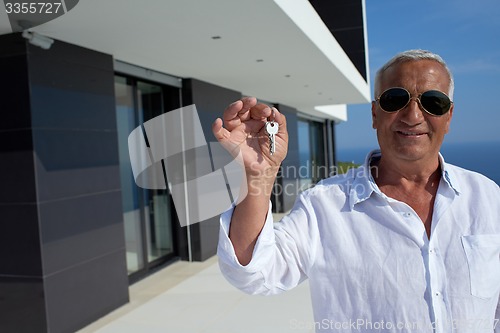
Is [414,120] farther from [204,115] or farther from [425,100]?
[204,115]

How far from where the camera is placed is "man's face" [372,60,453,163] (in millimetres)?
1292

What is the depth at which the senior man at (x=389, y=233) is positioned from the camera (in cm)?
115

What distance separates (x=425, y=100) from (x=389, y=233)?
0.40 metres

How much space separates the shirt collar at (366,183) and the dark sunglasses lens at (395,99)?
0.21m

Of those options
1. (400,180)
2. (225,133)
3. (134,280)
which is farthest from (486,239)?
(134,280)

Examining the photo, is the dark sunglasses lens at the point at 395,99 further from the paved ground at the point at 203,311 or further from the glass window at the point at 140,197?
the glass window at the point at 140,197

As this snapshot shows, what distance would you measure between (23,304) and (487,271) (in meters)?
3.76

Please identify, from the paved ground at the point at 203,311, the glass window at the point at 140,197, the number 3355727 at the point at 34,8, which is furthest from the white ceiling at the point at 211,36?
the paved ground at the point at 203,311

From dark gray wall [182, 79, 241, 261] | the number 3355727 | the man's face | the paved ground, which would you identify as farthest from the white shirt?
dark gray wall [182, 79, 241, 261]

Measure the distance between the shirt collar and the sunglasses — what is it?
18 cm

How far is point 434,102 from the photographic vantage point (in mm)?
1286

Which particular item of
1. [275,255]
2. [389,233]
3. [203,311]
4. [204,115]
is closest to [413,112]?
[389,233]

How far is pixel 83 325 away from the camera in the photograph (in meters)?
4.23

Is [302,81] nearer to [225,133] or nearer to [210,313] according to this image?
[210,313]
